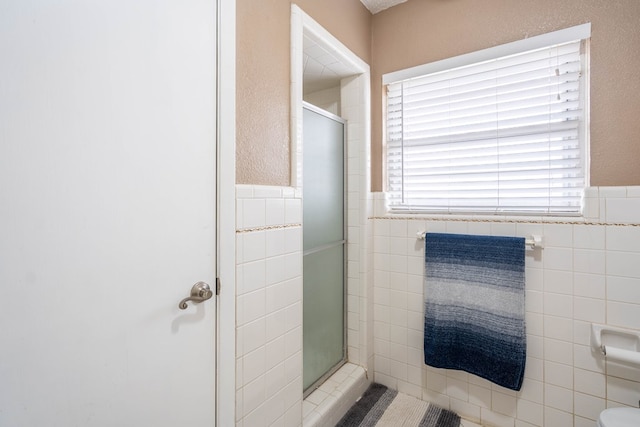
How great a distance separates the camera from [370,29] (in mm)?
1958

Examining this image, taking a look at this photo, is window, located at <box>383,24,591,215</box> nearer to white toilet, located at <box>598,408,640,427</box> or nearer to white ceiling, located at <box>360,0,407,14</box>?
white ceiling, located at <box>360,0,407,14</box>

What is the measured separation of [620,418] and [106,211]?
6.35ft

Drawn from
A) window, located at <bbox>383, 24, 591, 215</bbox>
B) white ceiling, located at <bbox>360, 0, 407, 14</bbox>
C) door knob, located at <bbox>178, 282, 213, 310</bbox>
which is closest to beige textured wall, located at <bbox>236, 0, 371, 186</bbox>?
door knob, located at <bbox>178, 282, 213, 310</bbox>

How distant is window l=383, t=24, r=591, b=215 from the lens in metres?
1.42

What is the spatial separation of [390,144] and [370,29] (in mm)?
802

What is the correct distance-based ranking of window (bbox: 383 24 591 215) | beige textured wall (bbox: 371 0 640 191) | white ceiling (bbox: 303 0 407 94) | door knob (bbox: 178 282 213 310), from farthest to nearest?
white ceiling (bbox: 303 0 407 94), window (bbox: 383 24 591 215), beige textured wall (bbox: 371 0 640 191), door knob (bbox: 178 282 213 310)

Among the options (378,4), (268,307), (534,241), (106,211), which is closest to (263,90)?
(106,211)

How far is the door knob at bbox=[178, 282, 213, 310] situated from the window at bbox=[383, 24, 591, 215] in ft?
4.41

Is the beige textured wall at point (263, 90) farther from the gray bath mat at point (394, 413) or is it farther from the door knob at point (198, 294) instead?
the gray bath mat at point (394, 413)

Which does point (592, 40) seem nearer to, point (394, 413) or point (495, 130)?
point (495, 130)

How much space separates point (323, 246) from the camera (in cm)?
175

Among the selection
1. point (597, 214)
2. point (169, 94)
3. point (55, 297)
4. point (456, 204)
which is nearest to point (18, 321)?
point (55, 297)

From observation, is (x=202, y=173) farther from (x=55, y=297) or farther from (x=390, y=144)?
(x=390, y=144)

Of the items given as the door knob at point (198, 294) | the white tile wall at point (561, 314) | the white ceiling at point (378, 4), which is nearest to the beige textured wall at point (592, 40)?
the white ceiling at point (378, 4)
